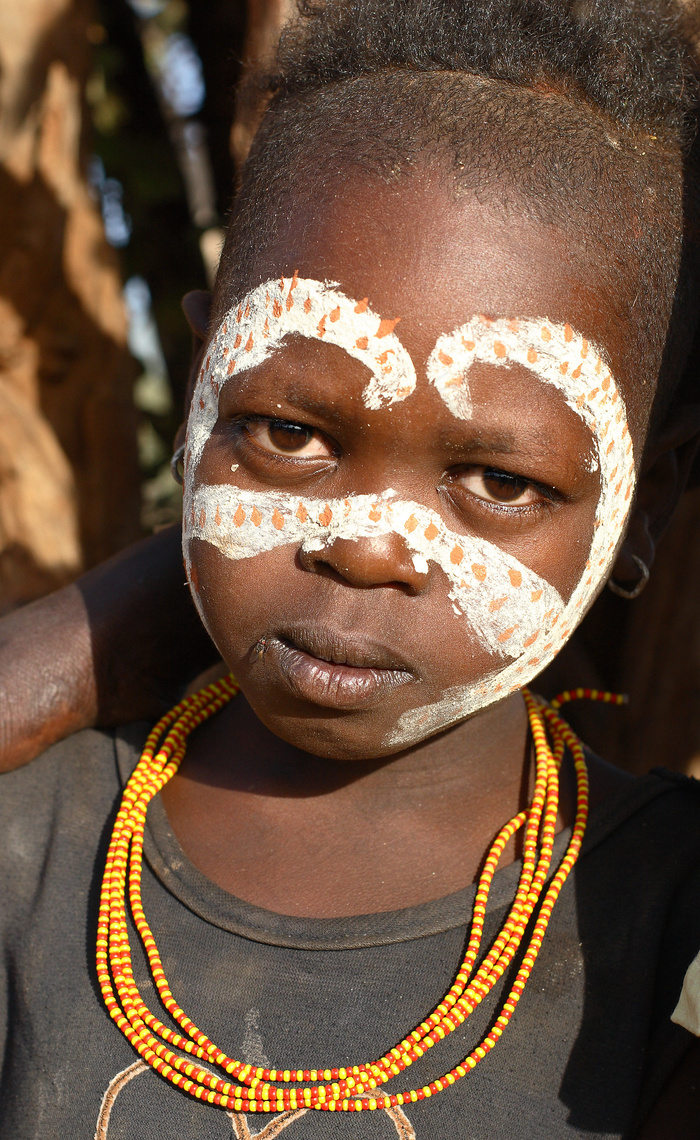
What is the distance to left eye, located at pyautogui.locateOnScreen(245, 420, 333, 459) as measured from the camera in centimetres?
145

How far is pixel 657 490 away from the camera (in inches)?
68.0

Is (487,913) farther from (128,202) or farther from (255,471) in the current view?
(128,202)

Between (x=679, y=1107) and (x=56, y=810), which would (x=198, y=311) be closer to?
(x=56, y=810)

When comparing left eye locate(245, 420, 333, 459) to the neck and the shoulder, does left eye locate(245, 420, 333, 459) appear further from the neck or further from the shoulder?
the shoulder

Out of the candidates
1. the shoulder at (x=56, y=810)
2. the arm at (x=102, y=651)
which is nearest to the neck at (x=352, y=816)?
the shoulder at (x=56, y=810)

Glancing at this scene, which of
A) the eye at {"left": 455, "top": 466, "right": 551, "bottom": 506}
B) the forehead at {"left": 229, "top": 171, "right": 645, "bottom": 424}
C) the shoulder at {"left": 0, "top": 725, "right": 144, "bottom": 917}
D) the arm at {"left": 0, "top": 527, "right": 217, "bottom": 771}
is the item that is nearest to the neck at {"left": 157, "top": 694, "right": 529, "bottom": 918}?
the shoulder at {"left": 0, "top": 725, "right": 144, "bottom": 917}

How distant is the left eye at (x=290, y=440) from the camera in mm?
1446

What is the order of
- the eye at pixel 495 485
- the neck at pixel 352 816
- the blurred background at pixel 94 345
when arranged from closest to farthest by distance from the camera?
the eye at pixel 495 485 → the neck at pixel 352 816 → the blurred background at pixel 94 345

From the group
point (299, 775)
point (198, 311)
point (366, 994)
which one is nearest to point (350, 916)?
point (366, 994)

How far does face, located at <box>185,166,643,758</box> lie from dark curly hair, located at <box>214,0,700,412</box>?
2.5 inches

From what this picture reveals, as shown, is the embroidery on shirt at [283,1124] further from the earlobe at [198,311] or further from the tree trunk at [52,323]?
the tree trunk at [52,323]

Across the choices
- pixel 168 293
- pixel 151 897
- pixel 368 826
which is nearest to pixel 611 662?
pixel 368 826

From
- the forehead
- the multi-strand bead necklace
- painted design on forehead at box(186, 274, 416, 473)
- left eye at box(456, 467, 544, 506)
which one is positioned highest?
the forehead

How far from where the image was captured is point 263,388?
1.44 meters
